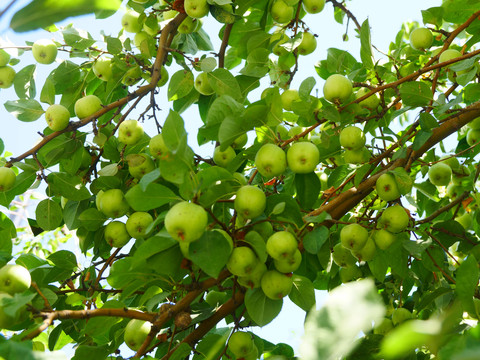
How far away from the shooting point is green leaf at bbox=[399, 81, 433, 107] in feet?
7.84

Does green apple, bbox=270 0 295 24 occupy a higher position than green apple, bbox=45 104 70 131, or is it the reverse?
green apple, bbox=270 0 295 24

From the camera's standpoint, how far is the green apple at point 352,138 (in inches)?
93.8

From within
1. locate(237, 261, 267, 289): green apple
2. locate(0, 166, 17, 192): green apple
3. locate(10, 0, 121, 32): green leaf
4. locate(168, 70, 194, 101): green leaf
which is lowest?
locate(10, 0, 121, 32): green leaf

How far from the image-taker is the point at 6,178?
A: 2.35 meters

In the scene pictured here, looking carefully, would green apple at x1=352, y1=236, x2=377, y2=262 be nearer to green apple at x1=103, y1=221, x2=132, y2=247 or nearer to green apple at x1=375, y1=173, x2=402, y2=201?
green apple at x1=375, y1=173, x2=402, y2=201

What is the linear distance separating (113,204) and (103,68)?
947mm

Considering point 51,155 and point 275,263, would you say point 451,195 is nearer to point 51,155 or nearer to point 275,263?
point 275,263

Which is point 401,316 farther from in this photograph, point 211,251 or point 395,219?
point 211,251

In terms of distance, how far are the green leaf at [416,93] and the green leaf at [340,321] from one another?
182cm

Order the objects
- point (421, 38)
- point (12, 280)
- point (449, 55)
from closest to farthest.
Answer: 1. point (12, 280)
2. point (449, 55)
3. point (421, 38)

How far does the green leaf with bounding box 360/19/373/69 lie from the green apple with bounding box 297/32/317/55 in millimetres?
634

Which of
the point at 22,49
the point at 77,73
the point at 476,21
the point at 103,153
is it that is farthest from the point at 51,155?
the point at 476,21

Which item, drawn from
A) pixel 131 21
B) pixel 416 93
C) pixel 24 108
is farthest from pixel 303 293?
pixel 131 21

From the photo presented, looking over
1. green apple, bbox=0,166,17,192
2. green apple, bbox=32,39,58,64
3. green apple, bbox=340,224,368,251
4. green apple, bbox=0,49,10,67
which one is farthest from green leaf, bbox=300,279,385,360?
green apple, bbox=0,49,10,67
